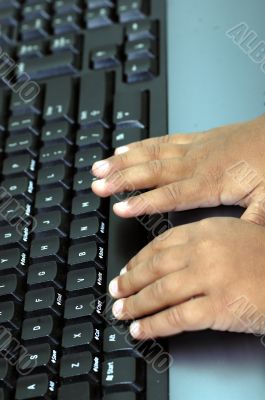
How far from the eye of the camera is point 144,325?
1.50ft

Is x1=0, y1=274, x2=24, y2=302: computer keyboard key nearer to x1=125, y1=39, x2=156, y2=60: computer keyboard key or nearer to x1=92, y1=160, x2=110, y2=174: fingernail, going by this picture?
x1=92, y1=160, x2=110, y2=174: fingernail

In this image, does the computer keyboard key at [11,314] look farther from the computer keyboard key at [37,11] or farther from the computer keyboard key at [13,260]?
the computer keyboard key at [37,11]

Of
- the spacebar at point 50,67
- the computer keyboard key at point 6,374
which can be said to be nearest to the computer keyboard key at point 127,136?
the spacebar at point 50,67

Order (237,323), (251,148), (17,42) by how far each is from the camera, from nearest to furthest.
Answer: (237,323) → (251,148) → (17,42)

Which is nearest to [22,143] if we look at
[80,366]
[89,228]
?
[89,228]

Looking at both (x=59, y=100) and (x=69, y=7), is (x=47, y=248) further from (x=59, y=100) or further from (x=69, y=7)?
(x=69, y=7)

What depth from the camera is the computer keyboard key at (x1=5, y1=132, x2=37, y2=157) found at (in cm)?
59

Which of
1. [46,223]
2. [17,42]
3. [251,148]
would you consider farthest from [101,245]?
[17,42]

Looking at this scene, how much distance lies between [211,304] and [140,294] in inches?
2.2

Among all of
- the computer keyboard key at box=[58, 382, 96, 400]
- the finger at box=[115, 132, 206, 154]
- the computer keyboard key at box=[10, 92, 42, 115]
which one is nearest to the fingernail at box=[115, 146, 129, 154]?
the finger at box=[115, 132, 206, 154]

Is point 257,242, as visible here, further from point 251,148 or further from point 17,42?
point 17,42

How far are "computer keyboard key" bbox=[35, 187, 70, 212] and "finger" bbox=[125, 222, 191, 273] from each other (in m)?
0.08

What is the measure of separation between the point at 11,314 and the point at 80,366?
7 cm

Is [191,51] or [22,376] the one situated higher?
[191,51]
